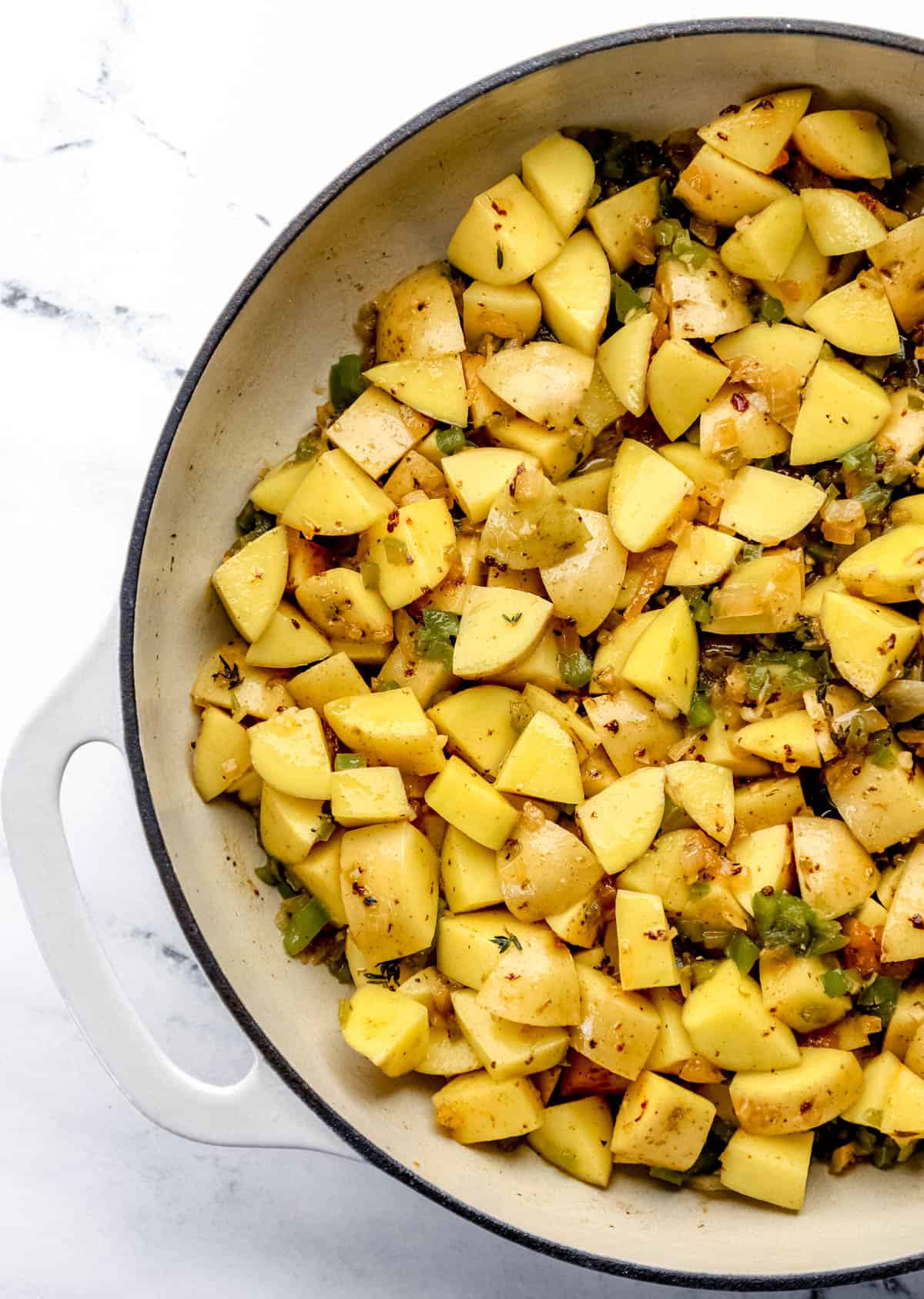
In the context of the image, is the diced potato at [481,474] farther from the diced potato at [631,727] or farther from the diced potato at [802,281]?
the diced potato at [802,281]

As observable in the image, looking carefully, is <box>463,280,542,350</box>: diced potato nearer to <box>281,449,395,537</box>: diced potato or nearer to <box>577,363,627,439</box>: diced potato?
<box>577,363,627,439</box>: diced potato

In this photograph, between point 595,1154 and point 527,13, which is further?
point 527,13

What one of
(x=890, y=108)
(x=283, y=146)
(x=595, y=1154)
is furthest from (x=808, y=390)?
(x=595, y=1154)

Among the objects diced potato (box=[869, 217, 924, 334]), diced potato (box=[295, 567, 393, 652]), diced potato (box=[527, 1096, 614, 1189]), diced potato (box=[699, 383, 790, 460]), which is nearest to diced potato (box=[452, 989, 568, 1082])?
diced potato (box=[527, 1096, 614, 1189])

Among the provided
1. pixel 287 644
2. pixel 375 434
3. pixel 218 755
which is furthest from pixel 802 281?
pixel 218 755

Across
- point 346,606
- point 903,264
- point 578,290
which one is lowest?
point 346,606

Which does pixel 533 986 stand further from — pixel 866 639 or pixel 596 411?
pixel 596 411

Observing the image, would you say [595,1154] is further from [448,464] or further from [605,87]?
[605,87]
